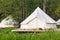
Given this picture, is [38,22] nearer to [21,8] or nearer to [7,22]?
[21,8]

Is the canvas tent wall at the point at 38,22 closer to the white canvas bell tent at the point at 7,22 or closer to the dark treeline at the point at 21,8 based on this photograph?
the dark treeline at the point at 21,8

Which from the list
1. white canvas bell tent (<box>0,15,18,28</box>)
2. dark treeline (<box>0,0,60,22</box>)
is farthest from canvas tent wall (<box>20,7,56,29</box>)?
white canvas bell tent (<box>0,15,18,28</box>)

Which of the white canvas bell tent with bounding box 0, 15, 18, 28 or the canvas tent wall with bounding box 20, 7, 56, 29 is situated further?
the white canvas bell tent with bounding box 0, 15, 18, 28

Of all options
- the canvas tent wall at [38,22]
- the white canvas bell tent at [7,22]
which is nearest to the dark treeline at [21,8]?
the white canvas bell tent at [7,22]

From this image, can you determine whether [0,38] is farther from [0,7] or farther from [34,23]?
[0,7]

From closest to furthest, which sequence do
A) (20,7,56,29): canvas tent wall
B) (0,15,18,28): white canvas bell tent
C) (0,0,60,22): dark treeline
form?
(20,7,56,29): canvas tent wall, (0,0,60,22): dark treeline, (0,15,18,28): white canvas bell tent

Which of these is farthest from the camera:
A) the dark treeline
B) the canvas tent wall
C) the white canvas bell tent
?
the white canvas bell tent

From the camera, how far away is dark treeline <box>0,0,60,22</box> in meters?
25.2

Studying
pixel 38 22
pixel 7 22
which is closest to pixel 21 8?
pixel 7 22

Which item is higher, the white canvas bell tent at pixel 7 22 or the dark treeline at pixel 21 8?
the dark treeline at pixel 21 8

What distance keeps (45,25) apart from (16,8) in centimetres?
1281

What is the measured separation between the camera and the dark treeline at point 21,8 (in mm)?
25241

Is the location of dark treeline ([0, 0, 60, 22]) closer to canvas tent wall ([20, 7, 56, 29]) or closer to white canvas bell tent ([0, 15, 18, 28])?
white canvas bell tent ([0, 15, 18, 28])

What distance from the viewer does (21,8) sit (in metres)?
25.2
